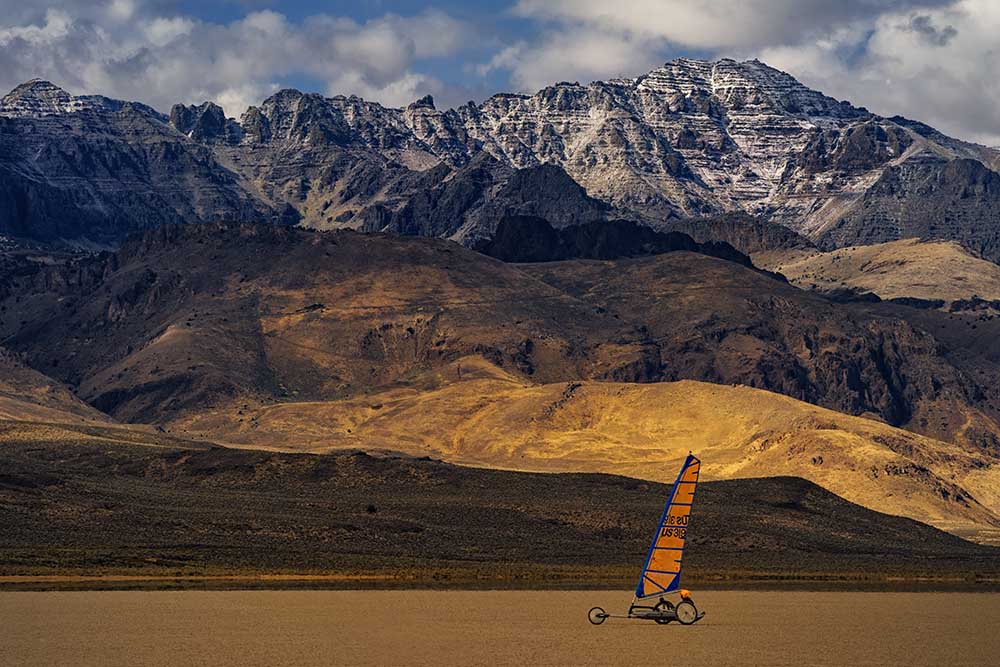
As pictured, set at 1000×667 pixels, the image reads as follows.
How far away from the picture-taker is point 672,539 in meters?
85.8

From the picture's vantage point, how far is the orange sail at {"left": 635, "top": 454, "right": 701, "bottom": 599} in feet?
281

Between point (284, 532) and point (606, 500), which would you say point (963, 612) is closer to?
point (284, 532)

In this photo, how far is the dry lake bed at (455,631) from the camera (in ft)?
243

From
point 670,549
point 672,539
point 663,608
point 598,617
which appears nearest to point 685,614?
point 663,608

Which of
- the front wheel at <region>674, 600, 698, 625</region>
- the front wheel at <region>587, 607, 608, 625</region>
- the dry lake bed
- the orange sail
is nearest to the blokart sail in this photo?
the orange sail

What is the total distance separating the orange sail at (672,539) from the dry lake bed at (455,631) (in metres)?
2.67

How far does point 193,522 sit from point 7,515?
645 inches

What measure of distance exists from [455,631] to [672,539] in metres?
12.1

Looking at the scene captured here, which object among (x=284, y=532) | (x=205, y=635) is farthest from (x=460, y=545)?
(x=205, y=635)

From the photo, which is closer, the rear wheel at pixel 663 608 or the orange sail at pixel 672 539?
the orange sail at pixel 672 539

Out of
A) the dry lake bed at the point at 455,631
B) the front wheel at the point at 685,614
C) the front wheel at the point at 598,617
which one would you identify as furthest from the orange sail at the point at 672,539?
the front wheel at the point at 598,617

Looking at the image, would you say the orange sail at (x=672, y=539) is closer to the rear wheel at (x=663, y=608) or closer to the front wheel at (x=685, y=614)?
the rear wheel at (x=663, y=608)

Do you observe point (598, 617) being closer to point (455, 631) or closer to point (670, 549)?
point (670, 549)

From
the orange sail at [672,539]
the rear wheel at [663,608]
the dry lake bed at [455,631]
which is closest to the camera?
the dry lake bed at [455,631]
